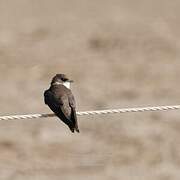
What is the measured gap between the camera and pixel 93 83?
1622 centimetres

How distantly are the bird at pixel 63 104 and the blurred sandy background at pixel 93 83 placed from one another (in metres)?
3.44

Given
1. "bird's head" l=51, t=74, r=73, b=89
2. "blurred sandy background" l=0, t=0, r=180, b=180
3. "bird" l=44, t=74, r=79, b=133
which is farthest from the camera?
"blurred sandy background" l=0, t=0, r=180, b=180

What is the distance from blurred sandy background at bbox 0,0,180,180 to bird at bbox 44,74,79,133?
11.3ft

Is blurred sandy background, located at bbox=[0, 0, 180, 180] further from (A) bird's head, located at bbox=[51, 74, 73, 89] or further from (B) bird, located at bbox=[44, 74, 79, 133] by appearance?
(B) bird, located at bbox=[44, 74, 79, 133]

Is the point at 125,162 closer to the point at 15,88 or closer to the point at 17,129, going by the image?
the point at 17,129

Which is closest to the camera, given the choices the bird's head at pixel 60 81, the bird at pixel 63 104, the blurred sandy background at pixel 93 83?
the bird at pixel 63 104

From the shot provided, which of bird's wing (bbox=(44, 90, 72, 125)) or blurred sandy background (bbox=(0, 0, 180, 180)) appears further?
blurred sandy background (bbox=(0, 0, 180, 180))

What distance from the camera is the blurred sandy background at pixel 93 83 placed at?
1322cm

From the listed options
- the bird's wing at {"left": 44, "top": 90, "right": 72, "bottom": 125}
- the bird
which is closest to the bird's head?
the bird

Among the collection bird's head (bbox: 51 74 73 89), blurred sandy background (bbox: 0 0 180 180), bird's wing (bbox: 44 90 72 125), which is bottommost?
blurred sandy background (bbox: 0 0 180 180)

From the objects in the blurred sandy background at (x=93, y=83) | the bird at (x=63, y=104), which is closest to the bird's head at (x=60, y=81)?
the bird at (x=63, y=104)

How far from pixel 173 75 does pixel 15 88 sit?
2.39m

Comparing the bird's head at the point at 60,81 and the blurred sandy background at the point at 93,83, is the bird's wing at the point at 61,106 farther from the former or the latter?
the blurred sandy background at the point at 93,83

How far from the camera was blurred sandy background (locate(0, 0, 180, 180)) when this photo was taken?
13.2 metres
